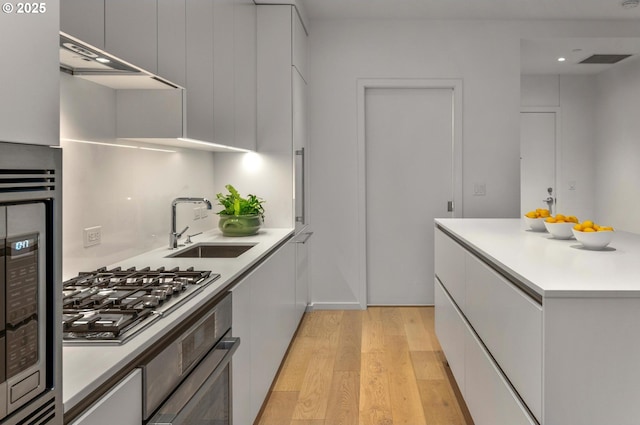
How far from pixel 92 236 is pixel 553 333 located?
173 centimetres

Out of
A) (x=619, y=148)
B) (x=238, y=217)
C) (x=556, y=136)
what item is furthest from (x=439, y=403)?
(x=556, y=136)

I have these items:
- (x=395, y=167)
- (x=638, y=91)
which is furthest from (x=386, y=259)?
(x=638, y=91)

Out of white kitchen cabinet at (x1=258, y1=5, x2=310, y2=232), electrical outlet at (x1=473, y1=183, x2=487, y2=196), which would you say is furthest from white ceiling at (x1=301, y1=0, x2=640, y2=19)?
Result: electrical outlet at (x1=473, y1=183, x2=487, y2=196)

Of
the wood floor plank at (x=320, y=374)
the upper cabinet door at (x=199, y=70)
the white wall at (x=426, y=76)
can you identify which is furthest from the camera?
the white wall at (x=426, y=76)

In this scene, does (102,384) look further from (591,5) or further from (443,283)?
(591,5)

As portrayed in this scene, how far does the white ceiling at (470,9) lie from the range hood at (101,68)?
8.27 ft

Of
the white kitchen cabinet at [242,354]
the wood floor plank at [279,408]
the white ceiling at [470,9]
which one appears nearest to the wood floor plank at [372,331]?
the wood floor plank at [279,408]

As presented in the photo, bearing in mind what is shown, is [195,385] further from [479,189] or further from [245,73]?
[479,189]

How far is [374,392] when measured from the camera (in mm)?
2910

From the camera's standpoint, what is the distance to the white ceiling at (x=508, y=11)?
4.16 meters

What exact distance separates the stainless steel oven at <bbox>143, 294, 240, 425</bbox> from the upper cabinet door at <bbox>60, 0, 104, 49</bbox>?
2.97 feet

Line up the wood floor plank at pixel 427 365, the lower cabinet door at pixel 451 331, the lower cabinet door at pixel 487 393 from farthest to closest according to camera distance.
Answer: the wood floor plank at pixel 427 365 → the lower cabinet door at pixel 451 331 → the lower cabinet door at pixel 487 393

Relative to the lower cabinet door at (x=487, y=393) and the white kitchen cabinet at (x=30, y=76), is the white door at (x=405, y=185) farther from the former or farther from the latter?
the white kitchen cabinet at (x=30, y=76)

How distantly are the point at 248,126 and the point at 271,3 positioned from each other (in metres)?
Answer: 0.99
